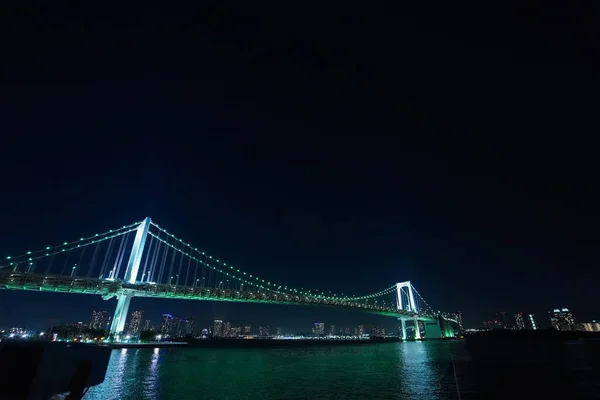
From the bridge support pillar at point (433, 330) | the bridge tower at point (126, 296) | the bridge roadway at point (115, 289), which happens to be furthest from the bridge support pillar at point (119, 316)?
the bridge support pillar at point (433, 330)

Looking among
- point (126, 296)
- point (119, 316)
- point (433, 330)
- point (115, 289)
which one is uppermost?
point (115, 289)

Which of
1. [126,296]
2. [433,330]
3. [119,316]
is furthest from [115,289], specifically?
[433,330]

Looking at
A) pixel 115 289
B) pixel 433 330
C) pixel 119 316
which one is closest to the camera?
pixel 115 289

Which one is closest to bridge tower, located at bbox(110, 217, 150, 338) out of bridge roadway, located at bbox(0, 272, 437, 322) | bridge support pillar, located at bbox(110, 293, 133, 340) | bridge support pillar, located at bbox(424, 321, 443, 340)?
bridge support pillar, located at bbox(110, 293, 133, 340)

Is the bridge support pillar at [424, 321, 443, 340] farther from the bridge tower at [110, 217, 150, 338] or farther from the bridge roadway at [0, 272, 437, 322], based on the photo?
the bridge tower at [110, 217, 150, 338]

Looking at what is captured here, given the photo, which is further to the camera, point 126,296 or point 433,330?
point 433,330

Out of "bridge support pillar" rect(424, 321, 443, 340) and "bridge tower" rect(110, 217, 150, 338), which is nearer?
"bridge tower" rect(110, 217, 150, 338)

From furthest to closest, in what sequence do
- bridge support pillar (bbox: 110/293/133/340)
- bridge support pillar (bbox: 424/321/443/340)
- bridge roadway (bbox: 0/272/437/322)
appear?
bridge support pillar (bbox: 424/321/443/340) < bridge support pillar (bbox: 110/293/133/340) < bridge roadway (bbox: 0/272/437/322)

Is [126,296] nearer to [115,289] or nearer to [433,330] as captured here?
[115,289]

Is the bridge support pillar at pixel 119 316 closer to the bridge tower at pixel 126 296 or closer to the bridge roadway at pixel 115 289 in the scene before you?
the bridge tower at pixel 126 296

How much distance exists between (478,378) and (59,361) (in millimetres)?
25067

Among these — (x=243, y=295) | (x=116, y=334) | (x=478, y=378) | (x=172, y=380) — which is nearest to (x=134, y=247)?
(x=116, y=334)

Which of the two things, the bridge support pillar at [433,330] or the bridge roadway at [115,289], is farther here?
the bridge support pillar at [433,330]

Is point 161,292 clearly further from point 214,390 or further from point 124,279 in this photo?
point 214,390
